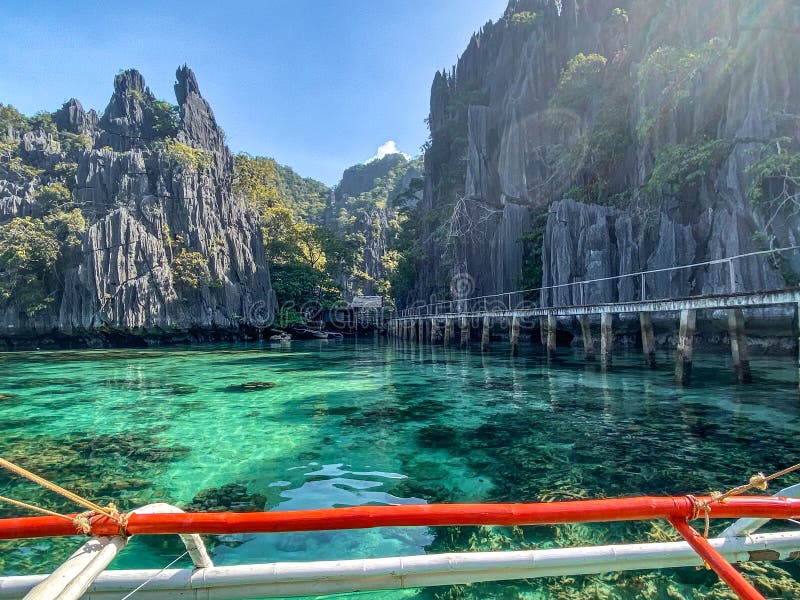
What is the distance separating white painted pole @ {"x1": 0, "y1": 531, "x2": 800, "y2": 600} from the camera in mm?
1824

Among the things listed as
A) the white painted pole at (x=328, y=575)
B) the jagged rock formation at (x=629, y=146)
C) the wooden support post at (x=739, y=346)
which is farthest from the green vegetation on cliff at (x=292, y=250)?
the white painted pole at (x=328, y=575)

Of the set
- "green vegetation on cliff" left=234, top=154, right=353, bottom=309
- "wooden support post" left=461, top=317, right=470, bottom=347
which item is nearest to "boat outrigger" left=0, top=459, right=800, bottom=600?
"wooden support post" left=461, top=317, right=470, bottom=347

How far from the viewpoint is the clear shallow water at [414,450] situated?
4137 mm

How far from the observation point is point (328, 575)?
1827 millimetres

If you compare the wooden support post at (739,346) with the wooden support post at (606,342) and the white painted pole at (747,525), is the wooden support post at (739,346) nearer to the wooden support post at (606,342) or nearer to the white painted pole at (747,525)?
the wooden support post at (606,342)

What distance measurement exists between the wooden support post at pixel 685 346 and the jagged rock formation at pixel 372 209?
154 ft

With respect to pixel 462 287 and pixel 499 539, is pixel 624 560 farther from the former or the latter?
pixel 462 287

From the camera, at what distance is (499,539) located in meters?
4.27

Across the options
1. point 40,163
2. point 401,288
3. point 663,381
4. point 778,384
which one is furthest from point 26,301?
point 778,384

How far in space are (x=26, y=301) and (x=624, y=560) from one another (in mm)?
46585

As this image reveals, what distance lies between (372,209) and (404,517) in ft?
326

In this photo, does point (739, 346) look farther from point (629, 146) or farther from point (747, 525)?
point (629, 146)

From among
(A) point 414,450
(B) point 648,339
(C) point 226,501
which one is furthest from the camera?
(B) point 648,339

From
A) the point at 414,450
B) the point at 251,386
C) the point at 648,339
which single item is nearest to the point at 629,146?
the point at 648,339
